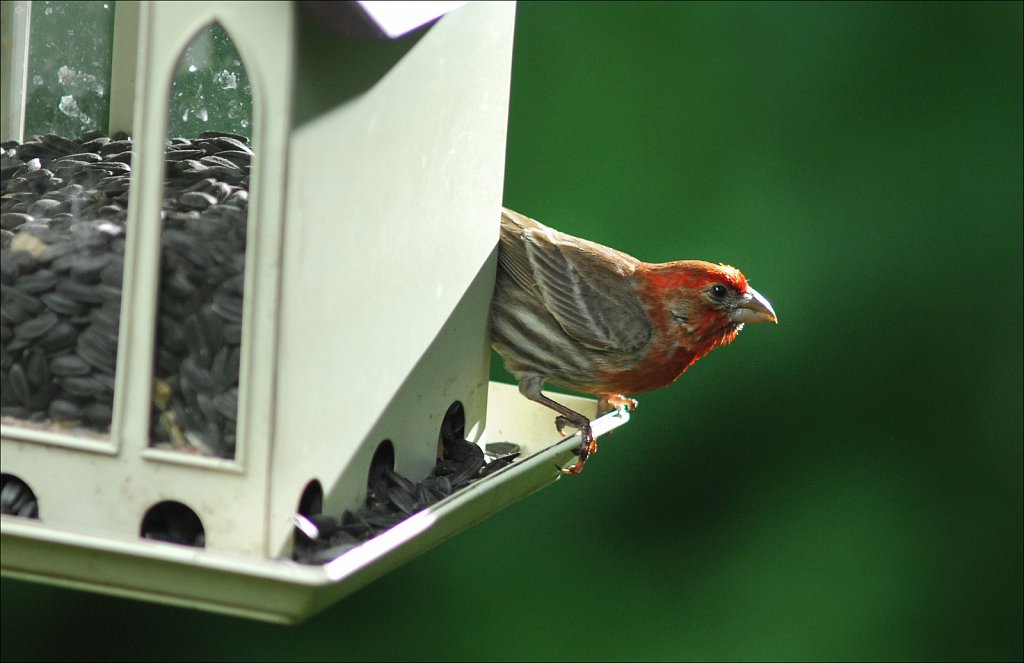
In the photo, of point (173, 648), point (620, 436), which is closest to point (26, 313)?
point (173, 648)

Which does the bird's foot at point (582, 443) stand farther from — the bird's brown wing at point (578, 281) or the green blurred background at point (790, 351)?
the green blurred background at point (790, 351)

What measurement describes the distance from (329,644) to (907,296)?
101 inches

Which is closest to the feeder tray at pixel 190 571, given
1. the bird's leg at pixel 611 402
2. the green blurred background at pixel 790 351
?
the bird's leg at pixel 611 402

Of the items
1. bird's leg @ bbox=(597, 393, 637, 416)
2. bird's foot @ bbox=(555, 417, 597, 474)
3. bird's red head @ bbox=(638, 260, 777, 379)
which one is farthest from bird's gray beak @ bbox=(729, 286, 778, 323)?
bird's foot @ bbox=(555, 417, 597, 474)

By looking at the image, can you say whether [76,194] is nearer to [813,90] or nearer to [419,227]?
[419,227]

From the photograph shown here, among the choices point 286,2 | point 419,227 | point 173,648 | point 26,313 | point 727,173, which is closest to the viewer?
point 286,2

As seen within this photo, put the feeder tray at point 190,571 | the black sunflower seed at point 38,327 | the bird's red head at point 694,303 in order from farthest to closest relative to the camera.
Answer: the bird's red head at point 694,303
the black sunflower seed at point 38,327
the feeder tray at point 190,571

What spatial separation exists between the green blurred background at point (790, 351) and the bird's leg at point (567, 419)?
1.50 meters

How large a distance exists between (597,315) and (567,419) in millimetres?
405

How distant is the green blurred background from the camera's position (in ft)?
17.4

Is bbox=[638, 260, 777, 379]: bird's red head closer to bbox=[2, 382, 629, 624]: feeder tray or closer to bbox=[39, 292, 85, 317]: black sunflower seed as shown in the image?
bbox=[2, 382, 629, 624]: feeder tray

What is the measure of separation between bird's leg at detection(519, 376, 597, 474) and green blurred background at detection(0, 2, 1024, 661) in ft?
4.93

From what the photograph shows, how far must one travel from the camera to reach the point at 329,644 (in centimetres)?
514

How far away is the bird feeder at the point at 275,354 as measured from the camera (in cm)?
216
